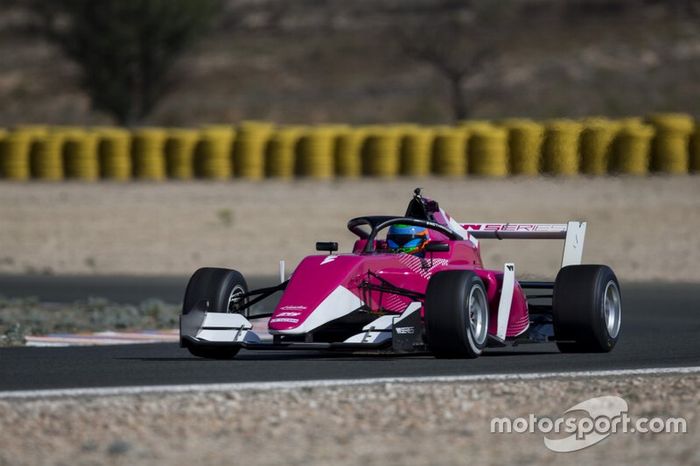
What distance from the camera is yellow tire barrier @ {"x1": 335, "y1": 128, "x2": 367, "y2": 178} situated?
29141 millimetres

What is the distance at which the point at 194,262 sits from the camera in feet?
74.4

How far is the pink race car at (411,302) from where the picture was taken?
10.2 meters

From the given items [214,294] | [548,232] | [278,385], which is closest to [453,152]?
[548,232]

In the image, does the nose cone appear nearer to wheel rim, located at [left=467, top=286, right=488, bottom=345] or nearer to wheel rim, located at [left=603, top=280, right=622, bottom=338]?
wheel rim, located at [left=467, top=286, right=488, bottom=345]

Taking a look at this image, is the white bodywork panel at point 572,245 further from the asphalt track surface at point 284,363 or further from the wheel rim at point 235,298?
the wheel rim at point 235,298

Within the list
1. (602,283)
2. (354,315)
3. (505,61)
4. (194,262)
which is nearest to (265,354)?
(354,315)

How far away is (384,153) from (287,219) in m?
3.25

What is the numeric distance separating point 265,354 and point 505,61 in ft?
146

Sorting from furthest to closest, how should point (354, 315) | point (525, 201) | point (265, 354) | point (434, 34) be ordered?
1. point (434, 34)
2. point (525, 201)
3. point (265, 354)
4. point (354, 315)

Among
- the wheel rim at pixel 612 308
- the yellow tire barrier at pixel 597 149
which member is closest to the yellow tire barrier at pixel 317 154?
the yellow tire barrier at pixel 597 149

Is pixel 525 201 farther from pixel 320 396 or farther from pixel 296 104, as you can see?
pixel 296 104

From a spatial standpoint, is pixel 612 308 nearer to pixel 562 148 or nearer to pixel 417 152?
pixel 562 148

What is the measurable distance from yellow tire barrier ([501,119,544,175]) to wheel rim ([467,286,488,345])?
53.3ft

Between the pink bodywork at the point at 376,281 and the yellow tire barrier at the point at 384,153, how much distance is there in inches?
662
